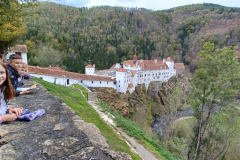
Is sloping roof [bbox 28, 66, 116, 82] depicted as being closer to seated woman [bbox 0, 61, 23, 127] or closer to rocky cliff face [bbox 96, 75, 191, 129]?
rocky cliff face [bbox 96, 75, 191, 129]

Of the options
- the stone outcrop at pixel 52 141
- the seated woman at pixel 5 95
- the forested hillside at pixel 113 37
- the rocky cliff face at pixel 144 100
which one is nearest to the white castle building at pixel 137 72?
the rocky cliff face at pixel 144 100

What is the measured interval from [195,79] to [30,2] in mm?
11198

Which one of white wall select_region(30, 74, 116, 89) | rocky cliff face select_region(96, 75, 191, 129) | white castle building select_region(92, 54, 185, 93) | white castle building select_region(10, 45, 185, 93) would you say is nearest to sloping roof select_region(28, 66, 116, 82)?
white castle building select_region(10, 45, 185, 93)

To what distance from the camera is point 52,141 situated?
2150 millimetres

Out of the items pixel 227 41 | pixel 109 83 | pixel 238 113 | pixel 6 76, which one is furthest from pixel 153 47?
pixel 6 76

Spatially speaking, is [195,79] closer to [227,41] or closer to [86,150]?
[86,150]

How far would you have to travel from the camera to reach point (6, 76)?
2.22 meters

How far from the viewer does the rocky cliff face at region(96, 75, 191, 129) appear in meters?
28.3

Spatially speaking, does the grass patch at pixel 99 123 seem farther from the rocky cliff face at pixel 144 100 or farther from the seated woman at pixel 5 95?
the rocky cliff face at pixel 144 100

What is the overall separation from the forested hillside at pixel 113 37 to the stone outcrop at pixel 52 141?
35.1 m

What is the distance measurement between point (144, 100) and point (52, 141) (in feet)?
122

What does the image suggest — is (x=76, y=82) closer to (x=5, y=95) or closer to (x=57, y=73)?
(x=57, y=73)

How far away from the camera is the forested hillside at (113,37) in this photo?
166 feet

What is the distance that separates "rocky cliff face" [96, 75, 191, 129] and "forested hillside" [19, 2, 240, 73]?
15790 mm
